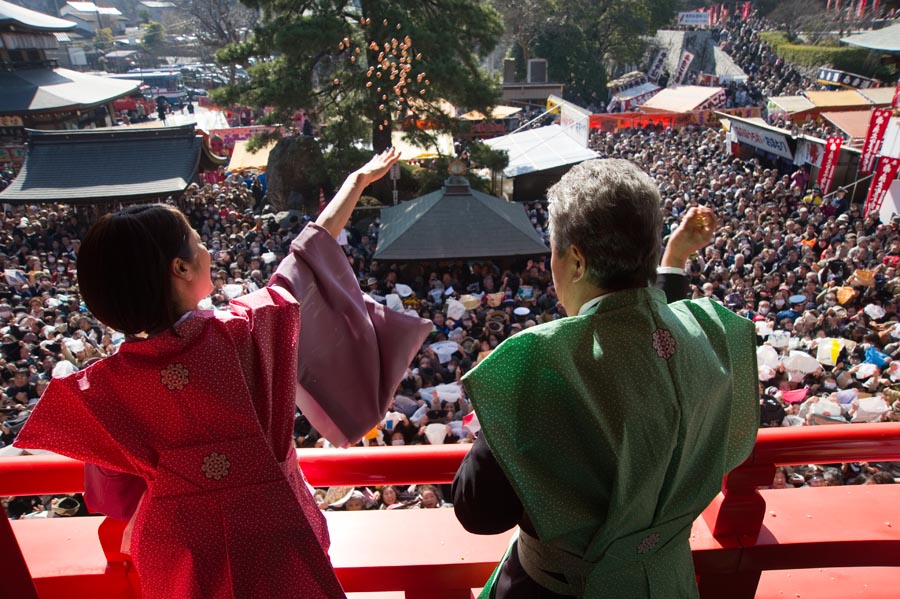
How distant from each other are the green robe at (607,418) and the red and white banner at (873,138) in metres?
11.2

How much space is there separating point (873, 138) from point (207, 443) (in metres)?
11.9

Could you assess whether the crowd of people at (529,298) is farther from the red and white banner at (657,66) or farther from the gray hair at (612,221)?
the red and white banner at (657,66)

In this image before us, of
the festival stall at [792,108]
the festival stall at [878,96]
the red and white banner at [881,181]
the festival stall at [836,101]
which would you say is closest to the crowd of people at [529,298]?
the red and white banner at [881,181]

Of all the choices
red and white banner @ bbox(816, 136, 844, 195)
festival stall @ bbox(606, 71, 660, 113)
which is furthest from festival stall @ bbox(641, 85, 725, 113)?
red and white banner @ bbox(816, 136, 844, 195)

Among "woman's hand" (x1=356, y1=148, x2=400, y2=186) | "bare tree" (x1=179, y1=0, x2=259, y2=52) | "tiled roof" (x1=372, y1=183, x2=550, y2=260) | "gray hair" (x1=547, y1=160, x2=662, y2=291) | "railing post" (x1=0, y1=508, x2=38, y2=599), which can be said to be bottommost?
"tiled roof" (x1=372, y1=183, x2=550, y2=260)

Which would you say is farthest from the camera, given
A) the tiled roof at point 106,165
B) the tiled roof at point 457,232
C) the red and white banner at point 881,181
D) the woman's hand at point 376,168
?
the tiled roof at point 106,165

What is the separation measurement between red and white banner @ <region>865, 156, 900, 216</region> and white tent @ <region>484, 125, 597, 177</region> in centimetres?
512

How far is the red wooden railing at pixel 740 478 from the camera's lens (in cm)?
111

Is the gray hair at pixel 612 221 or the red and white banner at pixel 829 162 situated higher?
the gray hair at pixel 612 221

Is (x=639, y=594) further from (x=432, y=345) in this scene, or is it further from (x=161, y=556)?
(x=432, y=345)

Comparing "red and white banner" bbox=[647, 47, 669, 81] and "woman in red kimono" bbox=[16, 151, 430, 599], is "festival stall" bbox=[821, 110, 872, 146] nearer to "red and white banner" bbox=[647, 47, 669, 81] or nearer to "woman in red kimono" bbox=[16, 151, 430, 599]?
"red and white banner" bbox=[647, 47, 669, 81]

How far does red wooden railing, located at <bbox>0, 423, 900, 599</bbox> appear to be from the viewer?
111 centimetres

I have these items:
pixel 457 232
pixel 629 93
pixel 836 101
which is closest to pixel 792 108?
pixel 836 101

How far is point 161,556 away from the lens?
880 millimetres
